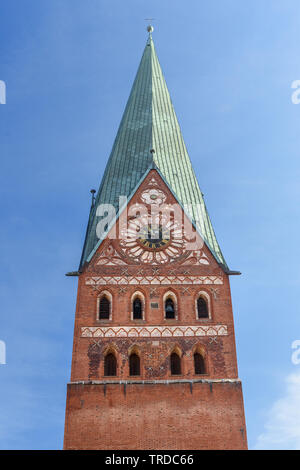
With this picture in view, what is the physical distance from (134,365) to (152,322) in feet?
5.46

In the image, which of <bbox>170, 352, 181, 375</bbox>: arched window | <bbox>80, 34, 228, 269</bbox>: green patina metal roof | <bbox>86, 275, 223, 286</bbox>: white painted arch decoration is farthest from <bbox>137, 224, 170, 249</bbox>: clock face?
<bbox>170, 352, 181, 375</bbox>: arched window

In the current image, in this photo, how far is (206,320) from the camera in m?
21.7

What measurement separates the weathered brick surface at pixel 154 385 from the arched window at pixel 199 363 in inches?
9.4

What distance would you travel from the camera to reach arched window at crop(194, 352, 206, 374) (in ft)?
68.0

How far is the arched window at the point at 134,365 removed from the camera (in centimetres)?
2056

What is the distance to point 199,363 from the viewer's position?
824 inches

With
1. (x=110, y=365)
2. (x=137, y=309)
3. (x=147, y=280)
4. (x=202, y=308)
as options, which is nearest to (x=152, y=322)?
(x=137, y=309)

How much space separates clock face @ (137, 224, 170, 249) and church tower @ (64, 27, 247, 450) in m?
0.05

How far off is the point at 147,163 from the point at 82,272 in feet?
21.4

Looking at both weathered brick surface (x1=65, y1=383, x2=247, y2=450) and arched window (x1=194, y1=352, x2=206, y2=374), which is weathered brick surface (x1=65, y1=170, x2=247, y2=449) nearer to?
weathered brick surface (x1=65, y1=383, x2=247, y2=450)
